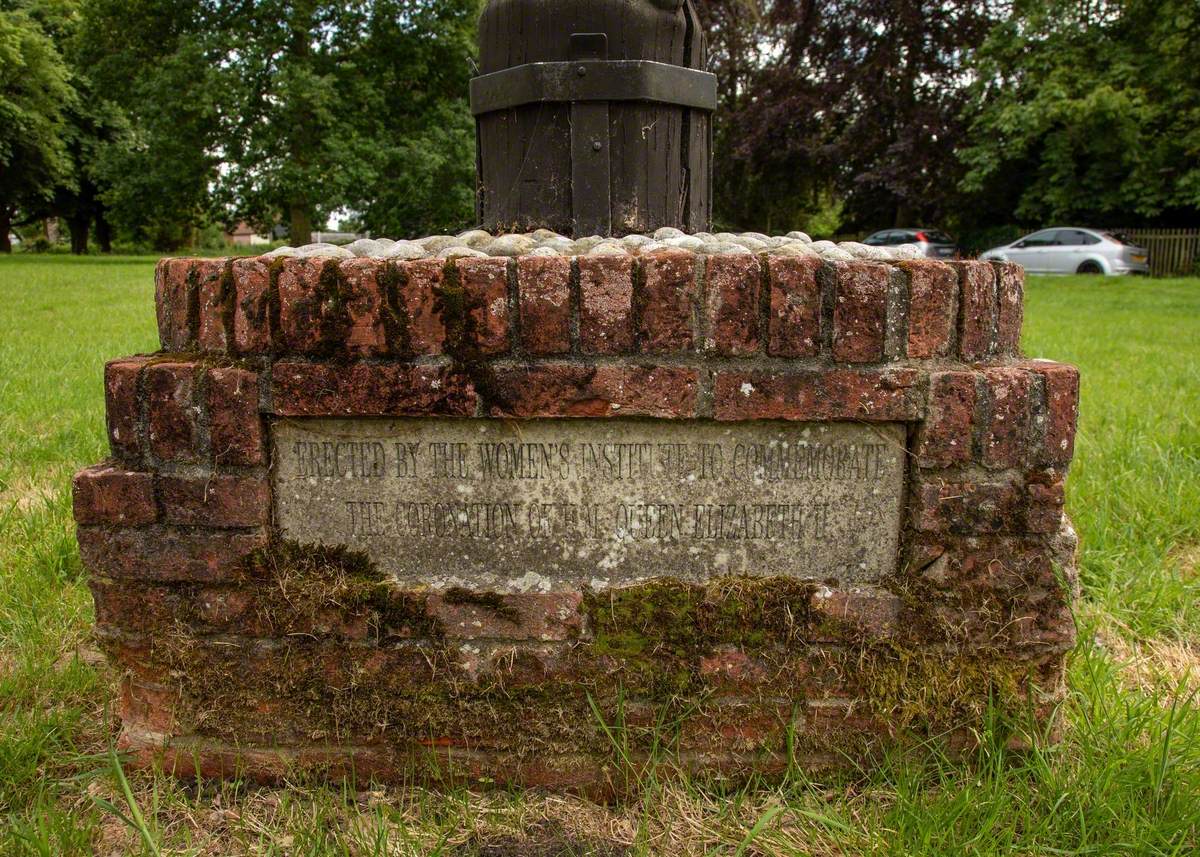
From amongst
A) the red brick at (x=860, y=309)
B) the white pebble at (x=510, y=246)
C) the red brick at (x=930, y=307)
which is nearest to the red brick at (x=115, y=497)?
the white pebble at (x=510, y=246)

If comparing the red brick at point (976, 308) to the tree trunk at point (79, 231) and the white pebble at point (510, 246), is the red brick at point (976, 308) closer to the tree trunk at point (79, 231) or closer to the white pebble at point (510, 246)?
the white pebble at point (510, 246)

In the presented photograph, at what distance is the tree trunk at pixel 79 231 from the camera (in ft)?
111

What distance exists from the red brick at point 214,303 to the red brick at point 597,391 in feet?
1.92

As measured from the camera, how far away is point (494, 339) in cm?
183

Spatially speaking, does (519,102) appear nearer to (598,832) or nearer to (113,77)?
(598,832)

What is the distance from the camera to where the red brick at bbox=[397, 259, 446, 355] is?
1818mm

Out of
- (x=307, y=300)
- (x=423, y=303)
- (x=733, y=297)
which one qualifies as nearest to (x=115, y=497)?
(x=307, y=300)

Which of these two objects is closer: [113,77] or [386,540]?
[386,540]

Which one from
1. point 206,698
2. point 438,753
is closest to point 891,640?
point 438,753

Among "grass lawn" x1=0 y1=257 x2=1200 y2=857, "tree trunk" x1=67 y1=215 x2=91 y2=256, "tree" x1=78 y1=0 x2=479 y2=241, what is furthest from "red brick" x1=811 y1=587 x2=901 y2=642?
"tree trunk" x1=67 y1=215 x2=91 y2=256

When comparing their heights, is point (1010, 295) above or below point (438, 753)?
above

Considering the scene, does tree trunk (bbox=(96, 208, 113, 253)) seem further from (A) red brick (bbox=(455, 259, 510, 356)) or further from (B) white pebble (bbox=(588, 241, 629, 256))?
(A) red brick (bbox=(455, 259, 510, 356))

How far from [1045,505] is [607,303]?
1004mm

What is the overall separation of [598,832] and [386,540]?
77cm
